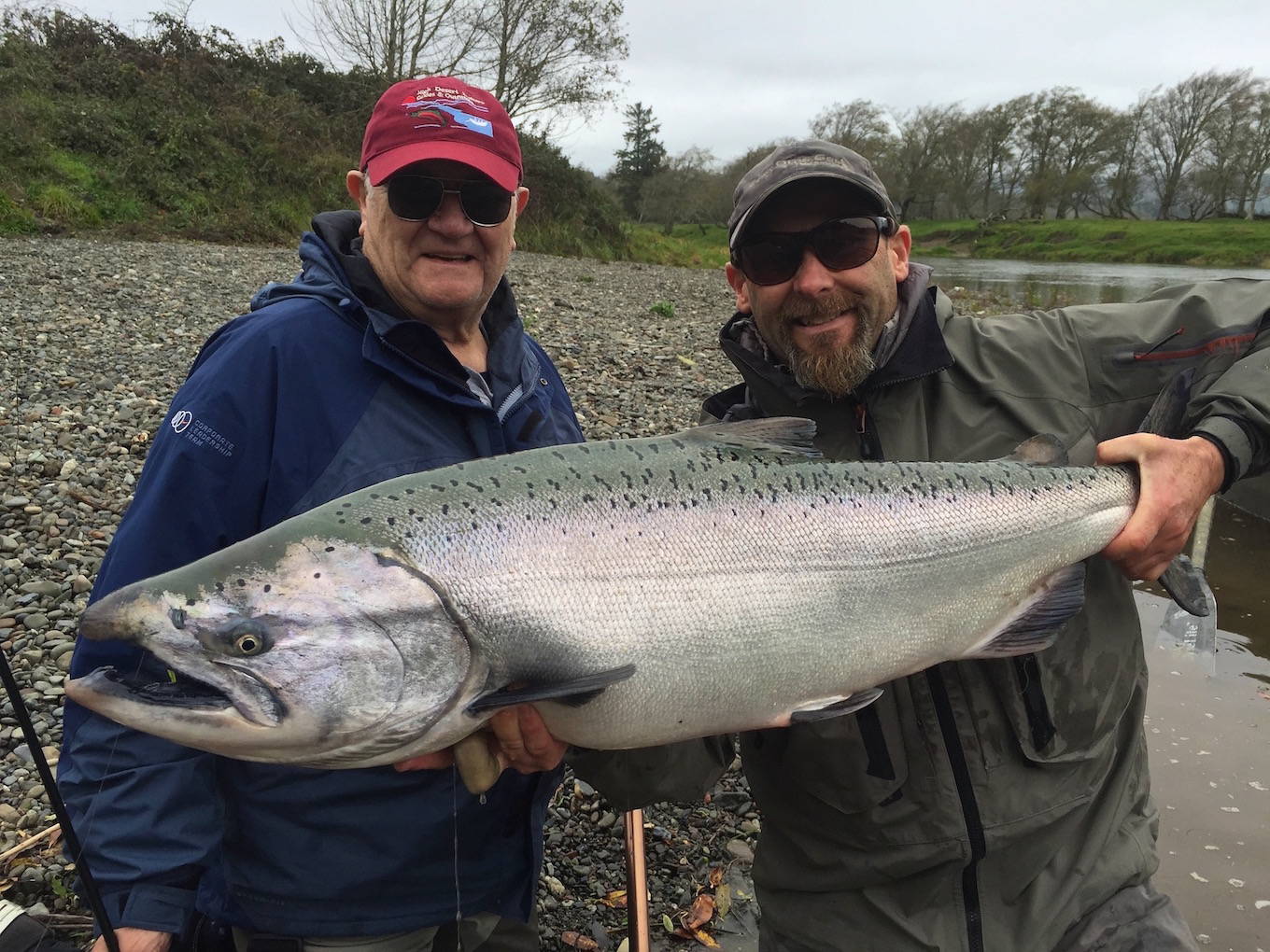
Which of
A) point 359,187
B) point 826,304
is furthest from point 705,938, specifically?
point 359,187

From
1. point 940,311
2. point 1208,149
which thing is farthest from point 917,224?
point 940,311

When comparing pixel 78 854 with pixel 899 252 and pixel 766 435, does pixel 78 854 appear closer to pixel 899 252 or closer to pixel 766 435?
pixel 766 435

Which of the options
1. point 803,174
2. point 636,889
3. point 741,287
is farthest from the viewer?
point 741,287

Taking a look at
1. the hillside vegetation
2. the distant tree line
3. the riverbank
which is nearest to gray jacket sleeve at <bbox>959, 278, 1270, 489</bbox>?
the hillside vegetation

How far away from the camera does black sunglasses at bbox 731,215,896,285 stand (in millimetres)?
2785

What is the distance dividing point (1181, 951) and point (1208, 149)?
267ft

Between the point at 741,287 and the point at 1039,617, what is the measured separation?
1.53m

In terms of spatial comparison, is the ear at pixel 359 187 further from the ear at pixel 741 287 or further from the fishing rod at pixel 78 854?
the fishing rod at pixel 78 854

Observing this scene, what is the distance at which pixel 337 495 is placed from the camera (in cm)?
217

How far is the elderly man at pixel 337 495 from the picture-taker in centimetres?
200

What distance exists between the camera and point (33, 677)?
12.8 feet

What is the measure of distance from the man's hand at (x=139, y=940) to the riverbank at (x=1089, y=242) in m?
36.0

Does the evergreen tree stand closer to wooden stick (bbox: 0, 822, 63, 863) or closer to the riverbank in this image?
the riverbank

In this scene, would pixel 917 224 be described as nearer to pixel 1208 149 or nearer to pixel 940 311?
pixel 1208 149
